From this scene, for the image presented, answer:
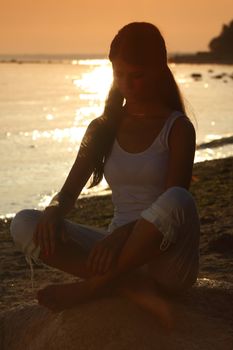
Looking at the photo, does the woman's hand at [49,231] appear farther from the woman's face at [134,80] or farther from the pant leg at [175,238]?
the woman's face at [134,80]

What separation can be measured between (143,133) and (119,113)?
279 mm

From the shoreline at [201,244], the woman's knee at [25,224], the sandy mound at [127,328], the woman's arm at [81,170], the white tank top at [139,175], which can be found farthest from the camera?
the shoreline at [201,244]

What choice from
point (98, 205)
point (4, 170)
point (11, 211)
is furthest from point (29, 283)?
point (4, 170)

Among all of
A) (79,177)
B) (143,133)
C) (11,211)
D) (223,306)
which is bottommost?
(11,211)

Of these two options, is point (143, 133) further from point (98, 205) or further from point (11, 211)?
point (11, 211)

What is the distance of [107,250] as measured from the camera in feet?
13.6

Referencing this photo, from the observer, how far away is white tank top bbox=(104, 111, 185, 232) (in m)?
4.40

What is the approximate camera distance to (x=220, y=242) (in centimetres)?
811

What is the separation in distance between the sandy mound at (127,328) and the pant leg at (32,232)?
0.35 metres

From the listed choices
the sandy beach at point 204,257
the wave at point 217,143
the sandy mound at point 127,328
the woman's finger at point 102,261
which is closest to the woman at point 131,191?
A: the woman's finger at point 102,261

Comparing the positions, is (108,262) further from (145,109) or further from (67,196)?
(145,109)

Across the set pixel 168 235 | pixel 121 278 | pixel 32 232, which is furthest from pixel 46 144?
pixel 168 235

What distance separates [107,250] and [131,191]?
1.51 feet

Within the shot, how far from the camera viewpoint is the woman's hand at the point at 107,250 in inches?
164
